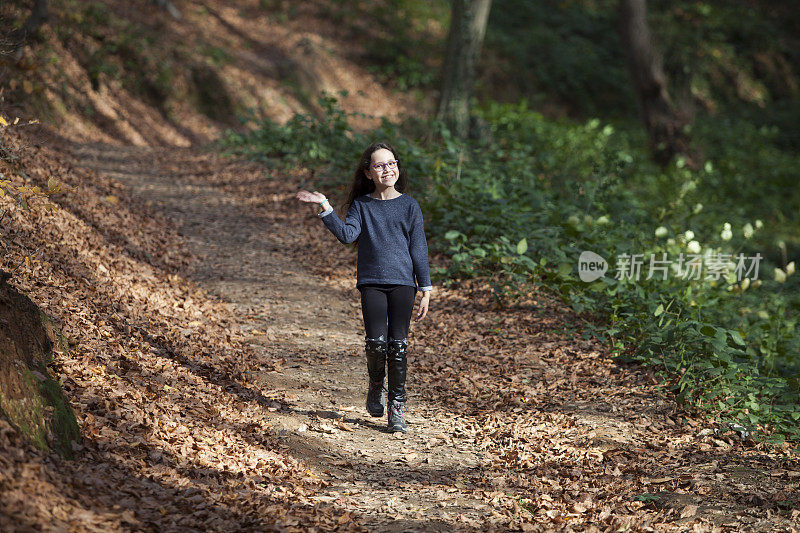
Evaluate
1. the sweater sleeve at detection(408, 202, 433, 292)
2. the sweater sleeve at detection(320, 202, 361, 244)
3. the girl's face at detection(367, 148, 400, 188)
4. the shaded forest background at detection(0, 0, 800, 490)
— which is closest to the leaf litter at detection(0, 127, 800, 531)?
the shaded forest background at detection(0, 0, 800, 490)

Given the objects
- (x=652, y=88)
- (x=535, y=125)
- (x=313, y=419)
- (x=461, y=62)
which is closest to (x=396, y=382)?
(x=313, y=419)

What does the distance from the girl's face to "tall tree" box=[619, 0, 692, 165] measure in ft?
39.5

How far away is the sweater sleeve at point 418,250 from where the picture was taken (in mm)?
4703

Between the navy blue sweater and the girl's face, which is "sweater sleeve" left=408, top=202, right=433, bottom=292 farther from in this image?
the girl's face

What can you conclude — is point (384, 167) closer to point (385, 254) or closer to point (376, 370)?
point (385, 254)

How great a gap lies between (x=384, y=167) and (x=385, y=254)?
598mm

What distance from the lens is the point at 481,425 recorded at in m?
5.23

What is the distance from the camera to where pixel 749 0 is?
23.9 meters

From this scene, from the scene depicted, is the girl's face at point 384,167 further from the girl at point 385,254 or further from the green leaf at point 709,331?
the green leaf at point 709,331

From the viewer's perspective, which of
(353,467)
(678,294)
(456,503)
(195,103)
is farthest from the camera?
(195,103)

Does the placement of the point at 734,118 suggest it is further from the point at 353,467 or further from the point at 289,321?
the point at 353,467

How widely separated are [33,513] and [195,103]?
14.9 meters

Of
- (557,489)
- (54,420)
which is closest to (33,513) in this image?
(54,420)

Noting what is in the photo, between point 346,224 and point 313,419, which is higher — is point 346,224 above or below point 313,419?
above
